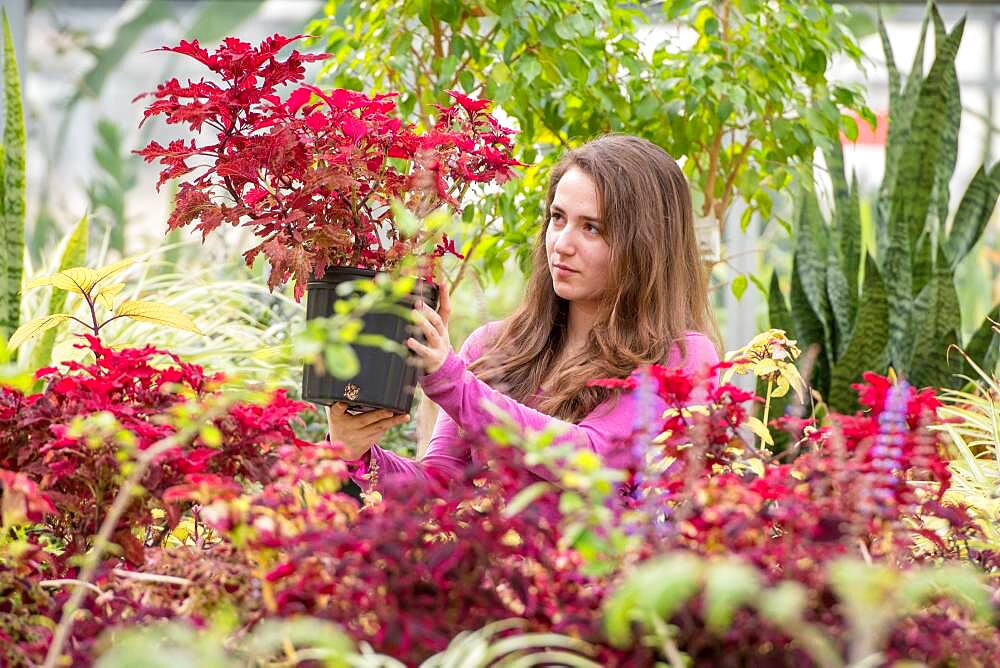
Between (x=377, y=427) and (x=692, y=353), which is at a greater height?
(x=692, y=353)

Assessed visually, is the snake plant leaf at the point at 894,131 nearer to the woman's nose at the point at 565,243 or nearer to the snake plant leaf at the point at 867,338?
the snake plant leaf at the point at 867,338

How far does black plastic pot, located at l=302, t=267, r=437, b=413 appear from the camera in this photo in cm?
175

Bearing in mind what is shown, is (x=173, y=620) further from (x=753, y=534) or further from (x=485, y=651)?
(x=753, y=534)

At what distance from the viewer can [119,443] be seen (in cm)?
143

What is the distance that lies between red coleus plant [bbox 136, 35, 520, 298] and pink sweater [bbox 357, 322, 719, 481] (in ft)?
0.70

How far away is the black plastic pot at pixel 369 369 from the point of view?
175 cm

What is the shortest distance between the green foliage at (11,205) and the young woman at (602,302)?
1319 millimetres

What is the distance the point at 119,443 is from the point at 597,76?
5.80 feet

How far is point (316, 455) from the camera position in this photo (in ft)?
4.16

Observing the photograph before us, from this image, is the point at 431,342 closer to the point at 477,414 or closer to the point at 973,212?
the point at 477,414

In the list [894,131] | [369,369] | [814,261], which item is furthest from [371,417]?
[894,131]

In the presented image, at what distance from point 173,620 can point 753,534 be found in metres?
0.59

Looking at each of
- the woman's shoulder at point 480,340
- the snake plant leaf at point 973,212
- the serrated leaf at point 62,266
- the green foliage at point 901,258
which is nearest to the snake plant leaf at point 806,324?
the green foliage at point 901,258

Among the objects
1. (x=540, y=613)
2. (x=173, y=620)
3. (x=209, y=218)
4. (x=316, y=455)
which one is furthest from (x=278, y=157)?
(x=540, y=613)
